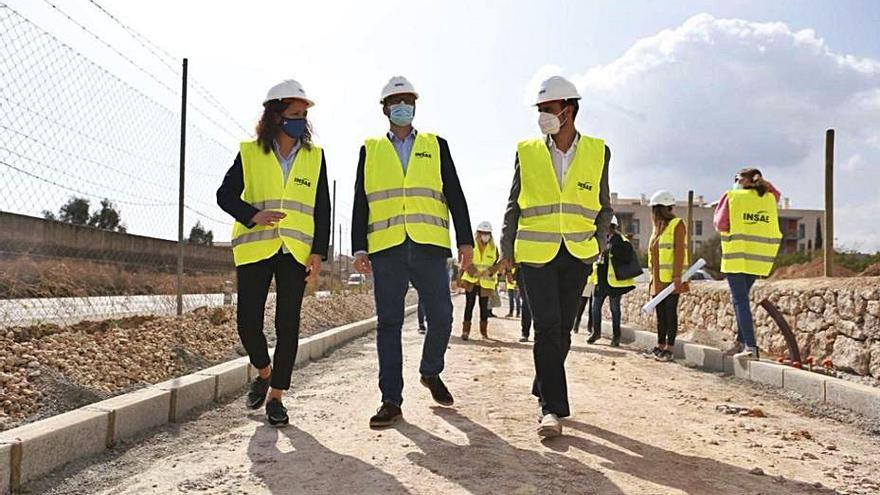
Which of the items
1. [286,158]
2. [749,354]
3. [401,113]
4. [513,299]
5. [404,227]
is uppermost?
[401,113]

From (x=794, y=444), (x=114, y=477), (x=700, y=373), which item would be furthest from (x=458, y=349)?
(x=114, y=477)

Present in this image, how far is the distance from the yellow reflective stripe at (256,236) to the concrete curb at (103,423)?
3.49 ft

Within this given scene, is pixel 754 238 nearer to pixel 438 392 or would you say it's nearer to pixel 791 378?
pixel 791 378

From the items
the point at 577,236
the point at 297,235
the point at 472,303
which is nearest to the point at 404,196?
the point at 297,235

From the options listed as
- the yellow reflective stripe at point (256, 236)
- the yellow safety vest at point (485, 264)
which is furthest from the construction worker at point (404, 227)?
the yellow safety vest at point (485, 264)

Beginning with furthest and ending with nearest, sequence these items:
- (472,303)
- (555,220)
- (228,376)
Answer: (472,303)
(228,376)
(555,220)

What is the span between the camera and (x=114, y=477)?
3.68 metres

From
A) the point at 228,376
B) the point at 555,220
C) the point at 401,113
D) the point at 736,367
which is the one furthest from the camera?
the point at 736,367

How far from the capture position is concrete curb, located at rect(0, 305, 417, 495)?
3.45m

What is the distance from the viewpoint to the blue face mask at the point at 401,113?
204 inches

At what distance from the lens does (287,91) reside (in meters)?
5.02

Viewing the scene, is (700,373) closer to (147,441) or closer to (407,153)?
(407,153)

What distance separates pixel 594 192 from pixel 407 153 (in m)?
1.24

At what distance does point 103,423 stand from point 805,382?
5299 mm
